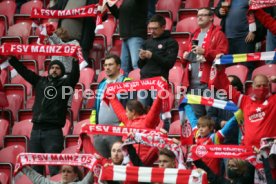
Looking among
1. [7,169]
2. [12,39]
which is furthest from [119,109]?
[12,39]

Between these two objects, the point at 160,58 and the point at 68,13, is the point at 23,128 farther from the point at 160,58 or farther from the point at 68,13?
the point at 160,58

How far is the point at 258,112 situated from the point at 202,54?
146 centimetres

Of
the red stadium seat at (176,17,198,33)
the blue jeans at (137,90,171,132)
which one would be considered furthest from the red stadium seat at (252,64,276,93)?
the red stadium seat at (176,17,198,33)

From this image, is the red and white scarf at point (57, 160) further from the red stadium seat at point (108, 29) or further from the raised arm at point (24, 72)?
the red stadium seat at point (108, 29)

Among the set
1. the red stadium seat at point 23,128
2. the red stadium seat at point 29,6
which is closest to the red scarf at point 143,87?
the red stadium seat at point 23,128

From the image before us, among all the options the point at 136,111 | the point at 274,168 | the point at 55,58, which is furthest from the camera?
the point at 55,58

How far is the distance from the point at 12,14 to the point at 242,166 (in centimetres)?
716

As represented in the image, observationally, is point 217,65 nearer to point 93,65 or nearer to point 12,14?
point 93,65

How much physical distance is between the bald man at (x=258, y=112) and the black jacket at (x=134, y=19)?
2773 mm

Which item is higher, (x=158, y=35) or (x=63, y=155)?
(x=158, y=35)

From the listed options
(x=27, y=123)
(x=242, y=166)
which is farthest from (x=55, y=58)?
(x=242, y=166)

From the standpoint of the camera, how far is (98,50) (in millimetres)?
16703

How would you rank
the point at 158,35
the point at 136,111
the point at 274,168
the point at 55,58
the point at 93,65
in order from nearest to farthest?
the point at 274,168
the point at 136,111
the point at 158,35
the point at 55,58
the point at 93,65

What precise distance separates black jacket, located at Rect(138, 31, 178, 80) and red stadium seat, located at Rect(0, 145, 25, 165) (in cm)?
199
